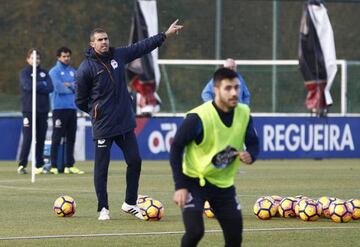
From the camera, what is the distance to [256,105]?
3350cm

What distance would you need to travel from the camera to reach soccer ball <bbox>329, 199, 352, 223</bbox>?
14320 millimetres

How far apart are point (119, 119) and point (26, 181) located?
23.2 ft

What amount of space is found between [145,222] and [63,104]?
918 centimetres

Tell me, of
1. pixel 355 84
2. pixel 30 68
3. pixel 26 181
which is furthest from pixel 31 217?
pixel 355 84

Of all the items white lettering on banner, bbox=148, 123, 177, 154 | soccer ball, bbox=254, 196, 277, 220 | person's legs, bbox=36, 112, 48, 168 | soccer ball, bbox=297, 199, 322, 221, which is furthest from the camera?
white lettering on banner, bbox=148, 123, 177, 154

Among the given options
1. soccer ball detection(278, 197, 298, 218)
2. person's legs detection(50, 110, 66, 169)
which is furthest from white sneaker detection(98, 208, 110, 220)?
person's legs detection(50, 110, 66, 169)

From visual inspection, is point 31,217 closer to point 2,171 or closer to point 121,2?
point 2,171

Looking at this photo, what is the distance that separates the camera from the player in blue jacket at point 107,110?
14641mm

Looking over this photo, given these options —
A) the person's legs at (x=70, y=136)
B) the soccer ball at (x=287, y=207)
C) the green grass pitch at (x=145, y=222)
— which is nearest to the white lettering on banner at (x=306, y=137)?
the green grass pitch at (x=145, y=222)

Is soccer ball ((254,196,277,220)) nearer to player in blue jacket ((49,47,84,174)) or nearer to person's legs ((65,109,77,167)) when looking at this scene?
player in blue jacket ((49,47,84,174))

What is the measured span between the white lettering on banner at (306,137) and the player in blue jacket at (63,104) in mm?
7066

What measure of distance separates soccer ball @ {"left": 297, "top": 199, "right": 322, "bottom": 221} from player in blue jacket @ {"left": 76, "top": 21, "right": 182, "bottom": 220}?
1.90 metres

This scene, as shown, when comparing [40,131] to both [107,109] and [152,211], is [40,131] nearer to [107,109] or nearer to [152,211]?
[107,109]

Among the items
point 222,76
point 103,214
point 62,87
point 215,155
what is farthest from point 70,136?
point 222,76
